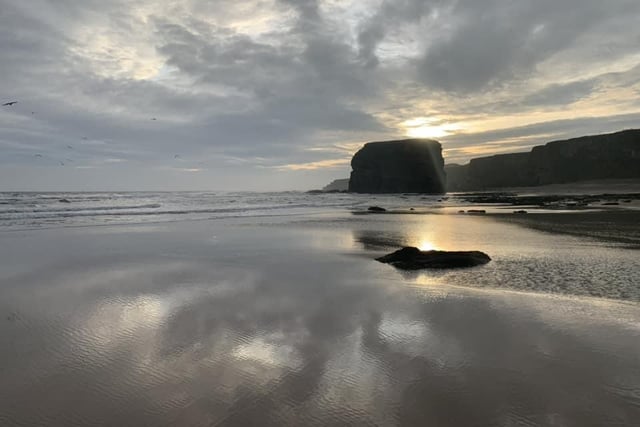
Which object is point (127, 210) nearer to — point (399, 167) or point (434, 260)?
point (434, 260)

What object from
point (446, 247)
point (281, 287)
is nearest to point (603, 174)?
point (446, 247)

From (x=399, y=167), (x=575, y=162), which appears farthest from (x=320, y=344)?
(x=575, y=162)

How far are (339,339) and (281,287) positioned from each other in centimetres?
325

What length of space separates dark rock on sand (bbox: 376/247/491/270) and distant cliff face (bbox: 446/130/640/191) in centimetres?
12532

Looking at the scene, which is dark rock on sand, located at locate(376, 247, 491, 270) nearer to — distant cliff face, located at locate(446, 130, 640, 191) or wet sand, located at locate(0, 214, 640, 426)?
wet sand, located at locate(0, 214, 640, 426)

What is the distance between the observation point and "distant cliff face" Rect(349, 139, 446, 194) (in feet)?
422

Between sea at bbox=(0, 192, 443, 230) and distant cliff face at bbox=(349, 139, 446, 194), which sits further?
distant cliff face at bbox=(349, 139, 446, 194)

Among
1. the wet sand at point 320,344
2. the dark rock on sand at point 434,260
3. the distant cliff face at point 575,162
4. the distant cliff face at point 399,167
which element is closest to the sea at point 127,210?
the wet sand at point 320,344

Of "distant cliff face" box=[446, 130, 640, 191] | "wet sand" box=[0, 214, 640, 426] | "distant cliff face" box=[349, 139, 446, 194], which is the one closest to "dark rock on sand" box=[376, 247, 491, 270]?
"wet sand" box=[0, 214, 640, 426]

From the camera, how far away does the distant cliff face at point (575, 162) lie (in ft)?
357

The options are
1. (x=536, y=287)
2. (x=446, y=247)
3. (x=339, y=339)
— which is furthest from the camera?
(x=446, y=247)

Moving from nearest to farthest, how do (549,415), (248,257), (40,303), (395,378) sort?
(549,415) < (395,378) < (40,303) < (248,257)

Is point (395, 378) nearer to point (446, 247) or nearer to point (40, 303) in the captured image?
point (40, 303)

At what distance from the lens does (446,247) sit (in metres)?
13.9
